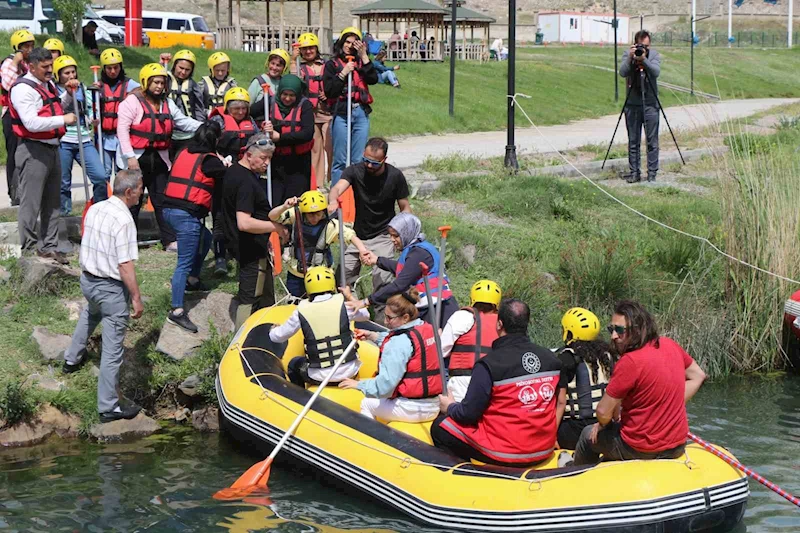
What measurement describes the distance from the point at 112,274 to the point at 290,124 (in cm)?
280

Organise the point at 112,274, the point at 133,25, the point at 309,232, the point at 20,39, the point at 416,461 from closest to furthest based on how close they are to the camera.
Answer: the point at 416,461, the point at 112,274, the point at 309,232, the point at 20,39, the point at 133,25

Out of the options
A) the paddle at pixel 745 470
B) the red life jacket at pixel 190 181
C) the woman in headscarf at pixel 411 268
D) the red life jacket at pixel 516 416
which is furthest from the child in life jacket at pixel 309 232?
the paddle at pixel 745 470

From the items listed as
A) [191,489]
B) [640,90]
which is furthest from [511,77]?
[191,489]

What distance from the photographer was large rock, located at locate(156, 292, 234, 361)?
370 inches

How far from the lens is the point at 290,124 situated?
34.0 feet

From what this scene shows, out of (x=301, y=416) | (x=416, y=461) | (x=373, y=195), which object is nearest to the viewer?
(x=416, y=461)

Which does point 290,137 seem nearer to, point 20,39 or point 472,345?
point 20,39

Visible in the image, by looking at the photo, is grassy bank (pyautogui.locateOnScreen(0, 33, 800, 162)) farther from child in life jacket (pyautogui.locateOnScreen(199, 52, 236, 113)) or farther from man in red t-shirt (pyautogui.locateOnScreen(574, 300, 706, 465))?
man in red t-shirt (pyautogui.locateOnScreen(574, 300, 706, 465))

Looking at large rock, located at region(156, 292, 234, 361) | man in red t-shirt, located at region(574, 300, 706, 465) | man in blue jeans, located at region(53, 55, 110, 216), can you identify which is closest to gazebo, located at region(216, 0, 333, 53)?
man in blue jeans, located at region(53, 55, 110, 216)

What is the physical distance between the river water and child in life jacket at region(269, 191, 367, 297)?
1.64 meters

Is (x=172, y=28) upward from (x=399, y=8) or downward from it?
downward

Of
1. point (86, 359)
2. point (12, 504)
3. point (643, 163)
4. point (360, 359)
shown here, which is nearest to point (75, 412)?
point (86, 359)

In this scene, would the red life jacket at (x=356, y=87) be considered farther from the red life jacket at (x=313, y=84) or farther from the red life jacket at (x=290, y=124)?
the red life jacket at (x=290, y=124)

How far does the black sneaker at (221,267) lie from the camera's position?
10.8 meters
